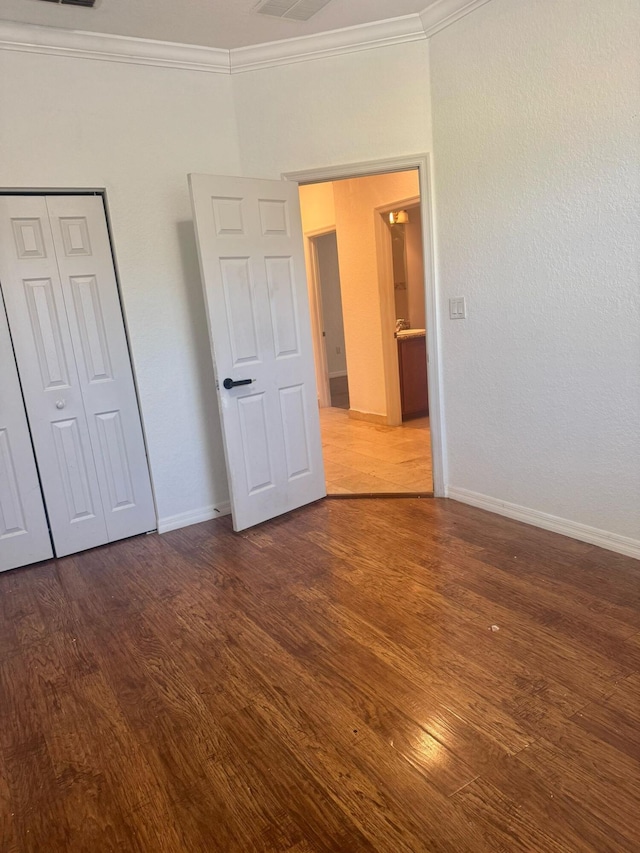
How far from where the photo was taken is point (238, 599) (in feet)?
8.59

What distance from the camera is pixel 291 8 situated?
2.84 meters

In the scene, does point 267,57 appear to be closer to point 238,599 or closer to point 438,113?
point 438,113

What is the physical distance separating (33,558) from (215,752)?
197cm

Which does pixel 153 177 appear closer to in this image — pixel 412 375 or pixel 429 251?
pixel 429 251

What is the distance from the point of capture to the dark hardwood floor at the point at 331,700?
4.82 feet

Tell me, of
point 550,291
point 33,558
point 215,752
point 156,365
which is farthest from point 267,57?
point 215,752

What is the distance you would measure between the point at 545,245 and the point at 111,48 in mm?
2506

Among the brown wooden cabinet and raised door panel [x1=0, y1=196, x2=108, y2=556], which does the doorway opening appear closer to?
the brown wooden cabinet

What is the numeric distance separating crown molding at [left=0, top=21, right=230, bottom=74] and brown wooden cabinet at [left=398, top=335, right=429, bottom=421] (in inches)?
120

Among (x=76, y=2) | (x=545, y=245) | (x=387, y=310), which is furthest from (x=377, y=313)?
(x=76, y=2)

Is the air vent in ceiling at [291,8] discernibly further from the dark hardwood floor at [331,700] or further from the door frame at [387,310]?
the dark hardwood floor at [331,700]

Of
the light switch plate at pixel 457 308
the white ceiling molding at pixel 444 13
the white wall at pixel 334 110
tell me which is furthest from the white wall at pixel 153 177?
the light switch plate at pixel 457 308

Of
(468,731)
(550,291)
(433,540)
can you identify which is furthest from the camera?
(433,540)

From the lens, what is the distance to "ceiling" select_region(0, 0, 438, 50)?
2699 millimetres
